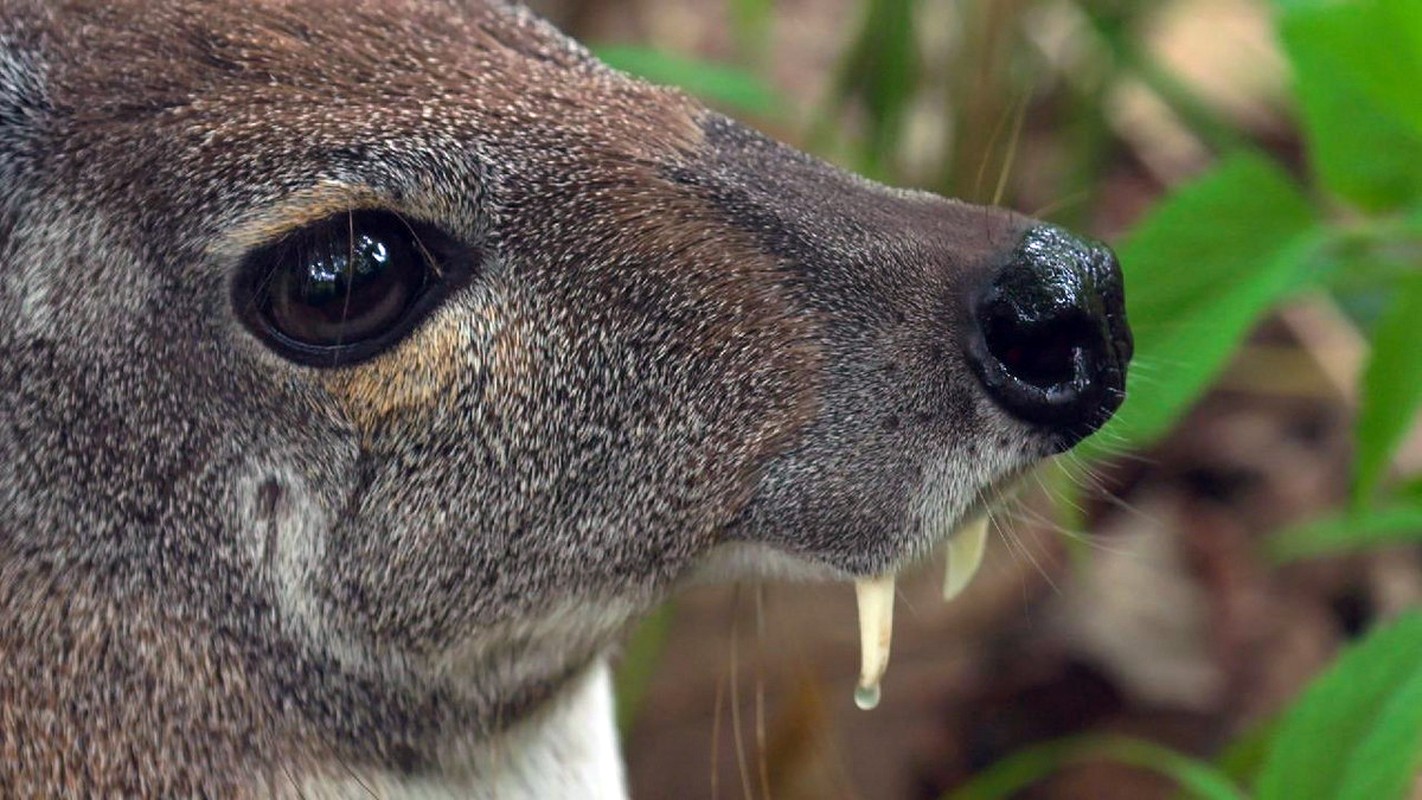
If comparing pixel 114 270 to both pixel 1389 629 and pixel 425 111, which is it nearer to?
pixel 425 111

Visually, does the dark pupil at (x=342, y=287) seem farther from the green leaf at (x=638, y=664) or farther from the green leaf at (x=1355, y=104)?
the green leaf at (x=638, y=664)

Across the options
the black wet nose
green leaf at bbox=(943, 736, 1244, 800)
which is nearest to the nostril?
the black wet nose

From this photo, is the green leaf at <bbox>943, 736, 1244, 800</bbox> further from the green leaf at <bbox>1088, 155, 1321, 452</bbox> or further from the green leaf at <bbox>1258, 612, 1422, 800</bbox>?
the green leaf at <bbox>1088, 155, 1321, 452</bbox>

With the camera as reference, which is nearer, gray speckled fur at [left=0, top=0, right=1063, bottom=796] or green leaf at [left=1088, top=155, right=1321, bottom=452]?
gray speckled fur at [left=0, top=0, right=1063, bottom=796]

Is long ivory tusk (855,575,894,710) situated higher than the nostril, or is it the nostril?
the nostril

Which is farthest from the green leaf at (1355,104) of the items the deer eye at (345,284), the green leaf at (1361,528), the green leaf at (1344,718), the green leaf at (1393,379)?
the deer eye at (345,284)

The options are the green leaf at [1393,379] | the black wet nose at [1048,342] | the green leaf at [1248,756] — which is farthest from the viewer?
the green leaf at [1248,756]
